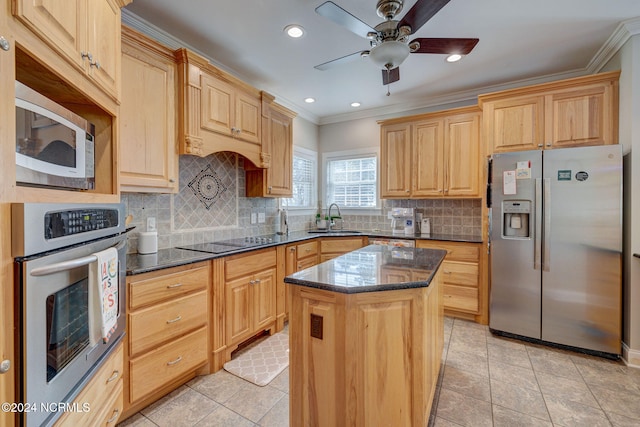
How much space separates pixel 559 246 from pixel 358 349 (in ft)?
7.94

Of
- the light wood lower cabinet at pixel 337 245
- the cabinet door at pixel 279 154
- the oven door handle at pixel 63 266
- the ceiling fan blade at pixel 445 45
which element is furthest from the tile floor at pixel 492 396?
the ceiling fan blade at pixel 445 45

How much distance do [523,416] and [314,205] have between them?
3494 millimetres

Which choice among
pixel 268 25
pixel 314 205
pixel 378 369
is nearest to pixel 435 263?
pixel 378 369

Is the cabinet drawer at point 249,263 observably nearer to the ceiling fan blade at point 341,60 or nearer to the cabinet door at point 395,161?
the ceiling fan blade at point 341,60

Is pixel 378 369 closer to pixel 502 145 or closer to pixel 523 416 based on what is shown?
pixel 523 416

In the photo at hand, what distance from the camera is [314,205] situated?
4.64 m

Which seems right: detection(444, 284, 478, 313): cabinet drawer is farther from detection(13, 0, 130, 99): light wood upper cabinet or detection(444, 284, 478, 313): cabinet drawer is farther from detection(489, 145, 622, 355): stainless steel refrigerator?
detection(13, 0, 130, 99): light wood upper cabinet

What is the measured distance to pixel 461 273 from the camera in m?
3.23

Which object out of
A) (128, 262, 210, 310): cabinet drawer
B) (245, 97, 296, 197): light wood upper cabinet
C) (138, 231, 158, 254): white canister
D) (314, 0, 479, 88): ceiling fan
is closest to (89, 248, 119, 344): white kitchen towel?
(128, 262, 210, 310): cabinet drawer

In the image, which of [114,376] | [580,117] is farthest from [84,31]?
[580,117]

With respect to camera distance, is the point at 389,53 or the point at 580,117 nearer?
the point at 389,53

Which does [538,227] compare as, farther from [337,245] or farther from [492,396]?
[337,245]

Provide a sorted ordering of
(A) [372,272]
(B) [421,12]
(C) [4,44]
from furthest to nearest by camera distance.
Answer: (B) [421,12] → (A) [372,272] → (C) [4,44]

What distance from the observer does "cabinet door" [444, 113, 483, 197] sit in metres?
3.37
